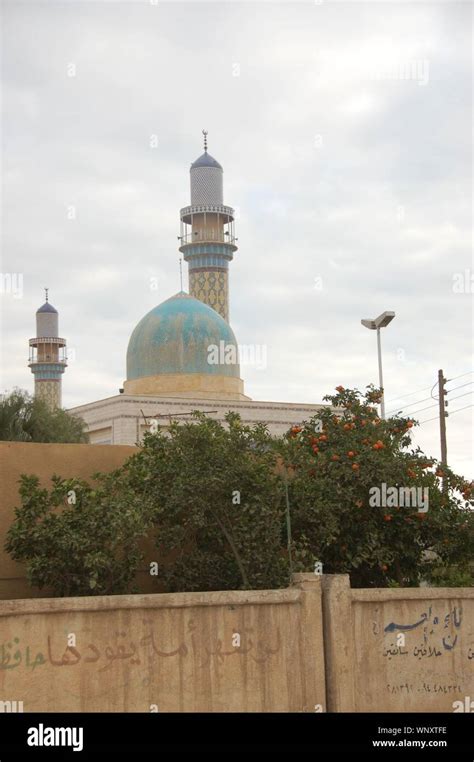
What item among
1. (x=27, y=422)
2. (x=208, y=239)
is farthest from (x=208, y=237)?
(x=27, y=422)

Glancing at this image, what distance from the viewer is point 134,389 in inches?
1706

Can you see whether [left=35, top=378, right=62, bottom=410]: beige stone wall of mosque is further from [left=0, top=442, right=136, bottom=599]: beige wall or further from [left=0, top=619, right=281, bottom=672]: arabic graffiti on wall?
[left=0, top=619, right=281, bottom=672]: arabic graffiti on wall

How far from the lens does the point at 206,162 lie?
51094 millimetres

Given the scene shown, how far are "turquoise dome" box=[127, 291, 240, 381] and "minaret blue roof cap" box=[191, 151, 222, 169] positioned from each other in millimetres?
9895

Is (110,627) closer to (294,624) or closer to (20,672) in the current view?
(20,672)

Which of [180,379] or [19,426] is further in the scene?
[180,379]

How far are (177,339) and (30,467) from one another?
3052cm

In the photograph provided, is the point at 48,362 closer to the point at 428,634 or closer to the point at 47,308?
the point at 47,308

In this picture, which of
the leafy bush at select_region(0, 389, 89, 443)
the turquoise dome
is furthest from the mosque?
the leafy bush at select_region(0, 389, 89, 443)

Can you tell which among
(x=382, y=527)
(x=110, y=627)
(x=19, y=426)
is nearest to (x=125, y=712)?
(x=110, y=627)

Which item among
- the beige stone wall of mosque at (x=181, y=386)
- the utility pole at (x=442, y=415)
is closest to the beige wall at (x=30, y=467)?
the utility pole at (x=442, y=415)

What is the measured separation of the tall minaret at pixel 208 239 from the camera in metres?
49.6
